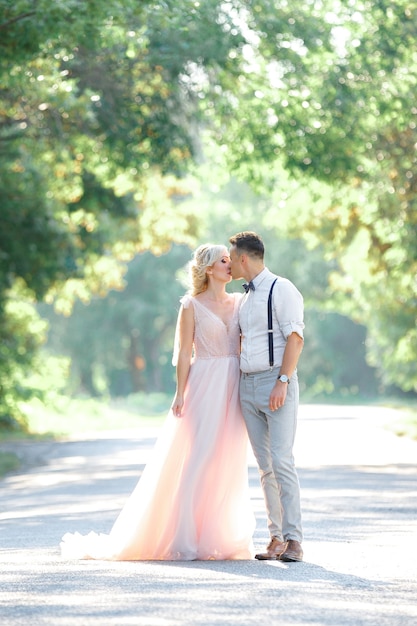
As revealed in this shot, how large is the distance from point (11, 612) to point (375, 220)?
2112 cm

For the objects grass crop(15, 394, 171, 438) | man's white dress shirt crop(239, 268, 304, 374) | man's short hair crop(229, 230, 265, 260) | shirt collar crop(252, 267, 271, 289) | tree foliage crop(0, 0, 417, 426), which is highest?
man's short hair crop(229, 230, 265, 260)

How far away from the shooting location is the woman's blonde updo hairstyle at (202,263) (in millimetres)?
10484

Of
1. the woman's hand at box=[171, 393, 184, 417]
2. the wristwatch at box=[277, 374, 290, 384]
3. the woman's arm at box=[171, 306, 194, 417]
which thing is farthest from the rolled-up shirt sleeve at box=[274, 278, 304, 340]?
the woman's hand at box=[171, 393, 184, 417]

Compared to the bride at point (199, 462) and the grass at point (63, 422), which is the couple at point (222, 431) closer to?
the bride at point (199, 462)

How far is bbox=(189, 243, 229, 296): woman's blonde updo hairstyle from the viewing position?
10.5 metres

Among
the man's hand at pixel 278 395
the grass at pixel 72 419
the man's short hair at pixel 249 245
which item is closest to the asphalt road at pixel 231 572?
the man's hand at pixel 278 395

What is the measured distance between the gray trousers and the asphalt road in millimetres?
334

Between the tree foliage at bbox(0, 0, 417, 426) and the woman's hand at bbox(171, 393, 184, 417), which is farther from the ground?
the woman's hand at bbox(171, 393, 184, 417)

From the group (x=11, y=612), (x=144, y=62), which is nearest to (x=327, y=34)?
(x=144, y=62)

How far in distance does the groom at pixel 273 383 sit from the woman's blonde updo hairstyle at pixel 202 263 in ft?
0.59

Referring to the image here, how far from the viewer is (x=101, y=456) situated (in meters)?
27.5

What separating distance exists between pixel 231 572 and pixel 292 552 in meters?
0.77

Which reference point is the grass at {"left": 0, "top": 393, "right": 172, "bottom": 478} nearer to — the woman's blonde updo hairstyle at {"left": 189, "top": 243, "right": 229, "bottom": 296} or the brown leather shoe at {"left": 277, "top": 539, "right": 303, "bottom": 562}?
the woman's blonde updo hairstyle at {"left": 189, "top": 243, "right": 229, "bottom": 296}

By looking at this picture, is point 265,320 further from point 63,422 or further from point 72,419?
point 72,419
